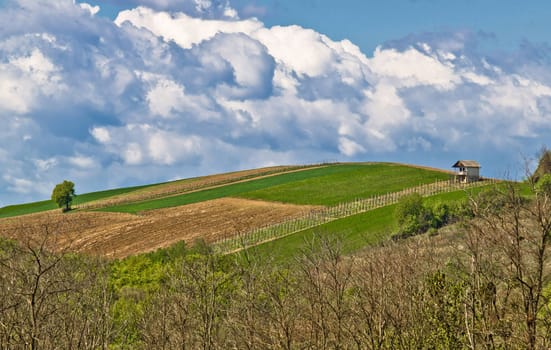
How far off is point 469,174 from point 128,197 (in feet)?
247

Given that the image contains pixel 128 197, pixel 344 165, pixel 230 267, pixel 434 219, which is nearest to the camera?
pixel 230 267

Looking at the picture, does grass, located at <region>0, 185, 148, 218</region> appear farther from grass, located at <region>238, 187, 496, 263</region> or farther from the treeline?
the treeline

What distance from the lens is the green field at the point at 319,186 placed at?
441 feet

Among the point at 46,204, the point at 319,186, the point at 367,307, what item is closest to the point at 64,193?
the point at 46,204

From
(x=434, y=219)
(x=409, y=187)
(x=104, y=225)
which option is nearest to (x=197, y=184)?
(x=104, y=225)

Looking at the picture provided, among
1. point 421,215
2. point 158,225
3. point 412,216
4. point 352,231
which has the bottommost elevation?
point 352,231

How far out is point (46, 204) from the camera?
172375 millimetres

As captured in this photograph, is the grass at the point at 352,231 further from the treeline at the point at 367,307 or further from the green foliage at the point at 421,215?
the treeline at the point at 367,307

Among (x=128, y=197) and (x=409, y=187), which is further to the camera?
(x=128, y=197)

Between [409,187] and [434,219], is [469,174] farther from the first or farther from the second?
[434,219]

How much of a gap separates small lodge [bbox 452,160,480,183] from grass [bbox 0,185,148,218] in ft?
273

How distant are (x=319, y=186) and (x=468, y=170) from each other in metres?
30.9

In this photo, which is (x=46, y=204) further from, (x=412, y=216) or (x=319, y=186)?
(x=412, y=216)

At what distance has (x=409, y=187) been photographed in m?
132
